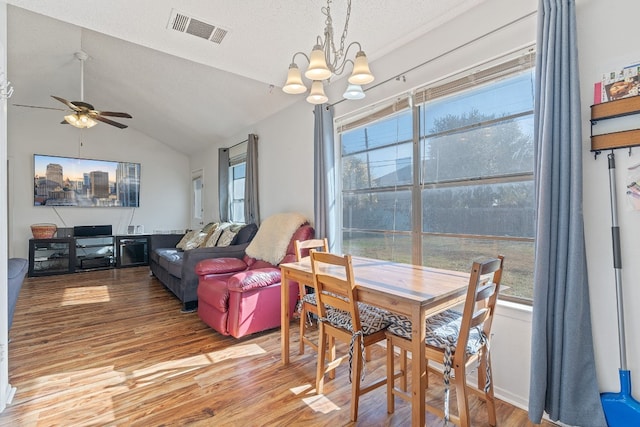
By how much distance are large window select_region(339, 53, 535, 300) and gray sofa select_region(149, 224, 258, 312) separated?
1618 millimetres

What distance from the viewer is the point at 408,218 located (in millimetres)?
2564

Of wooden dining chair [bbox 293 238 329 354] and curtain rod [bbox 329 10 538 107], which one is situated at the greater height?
curtain rod [bbox 329 10 538 107]

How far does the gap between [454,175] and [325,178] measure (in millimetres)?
1237

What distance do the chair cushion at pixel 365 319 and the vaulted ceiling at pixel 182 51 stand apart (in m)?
2.04

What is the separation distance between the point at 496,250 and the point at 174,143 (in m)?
6.31

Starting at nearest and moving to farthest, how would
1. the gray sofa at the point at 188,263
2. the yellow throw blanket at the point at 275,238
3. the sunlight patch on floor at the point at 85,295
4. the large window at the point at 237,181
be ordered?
the yellow throw blanket at the point at 275,238 → the gray sofa at the point at 188,263 → the sunlight patch on floor at the point at 85,295 → the large window at the point at 237,181

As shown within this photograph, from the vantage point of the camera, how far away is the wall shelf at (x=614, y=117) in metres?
1.43

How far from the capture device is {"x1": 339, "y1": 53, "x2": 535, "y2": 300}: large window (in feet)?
6.32

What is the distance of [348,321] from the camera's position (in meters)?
1.81

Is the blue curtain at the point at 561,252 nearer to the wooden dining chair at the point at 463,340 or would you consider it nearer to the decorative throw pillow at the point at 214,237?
the wooden dining chair at the point at 463,340

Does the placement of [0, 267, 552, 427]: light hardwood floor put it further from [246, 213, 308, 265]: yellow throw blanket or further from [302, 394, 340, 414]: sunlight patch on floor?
[246, 213, 308, 265]: yellow throw blanket

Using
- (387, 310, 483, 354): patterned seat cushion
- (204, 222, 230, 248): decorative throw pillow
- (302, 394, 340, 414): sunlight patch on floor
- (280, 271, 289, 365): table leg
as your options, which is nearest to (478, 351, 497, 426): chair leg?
(387, 310, 483, 354): patterned seat cushion

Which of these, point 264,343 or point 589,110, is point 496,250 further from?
point 264,343

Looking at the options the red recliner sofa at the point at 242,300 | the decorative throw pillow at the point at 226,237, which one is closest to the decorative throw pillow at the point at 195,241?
the decorative throw pillow at the point at 226,237
